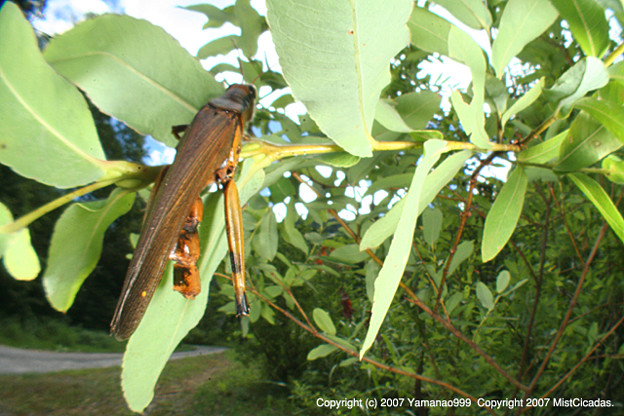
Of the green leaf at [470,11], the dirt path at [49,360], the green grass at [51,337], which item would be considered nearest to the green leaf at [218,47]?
the green leaf at [470,11]

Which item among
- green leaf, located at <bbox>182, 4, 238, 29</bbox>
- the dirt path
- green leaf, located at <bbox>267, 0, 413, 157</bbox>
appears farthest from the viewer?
the dirt path

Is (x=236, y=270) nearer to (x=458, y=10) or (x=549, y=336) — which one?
(x=458, y=10)

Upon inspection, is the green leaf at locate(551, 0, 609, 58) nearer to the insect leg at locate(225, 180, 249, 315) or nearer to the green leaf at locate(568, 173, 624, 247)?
the green leaf at locate(568, 173, 624, 247)

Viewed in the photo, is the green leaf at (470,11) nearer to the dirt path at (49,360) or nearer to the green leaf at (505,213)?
the green leaf at (505,213)

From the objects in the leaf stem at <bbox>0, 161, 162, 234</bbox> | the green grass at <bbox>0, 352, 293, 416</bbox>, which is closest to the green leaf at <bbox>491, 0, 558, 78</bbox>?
the leaf stem at <bbox>0, 161, 162, 234</bbox>

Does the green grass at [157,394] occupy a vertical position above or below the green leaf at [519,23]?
below
